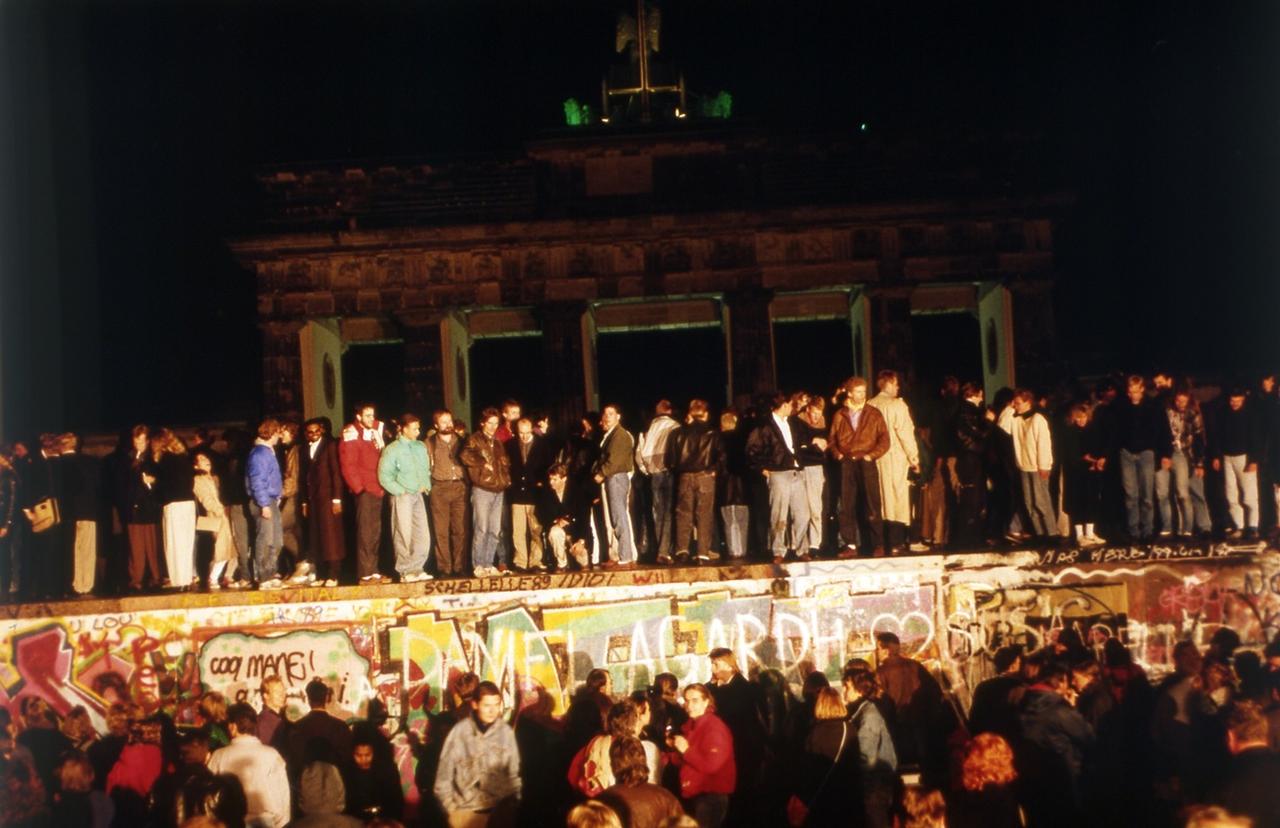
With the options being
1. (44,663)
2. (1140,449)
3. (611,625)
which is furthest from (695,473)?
(44,663)

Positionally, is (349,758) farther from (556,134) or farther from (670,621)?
(556,134)

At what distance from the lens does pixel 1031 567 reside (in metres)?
18.0

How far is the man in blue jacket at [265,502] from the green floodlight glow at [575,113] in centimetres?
1136

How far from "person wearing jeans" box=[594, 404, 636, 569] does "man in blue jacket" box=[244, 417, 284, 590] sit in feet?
12.4

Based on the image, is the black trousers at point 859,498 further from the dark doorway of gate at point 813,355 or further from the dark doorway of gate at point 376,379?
the dark doorway of gate at point 376,379

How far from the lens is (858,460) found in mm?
18125

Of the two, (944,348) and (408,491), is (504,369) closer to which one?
(944,348)

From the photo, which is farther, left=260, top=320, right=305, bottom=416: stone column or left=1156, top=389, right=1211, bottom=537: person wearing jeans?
left=260, top=320, right=305, bottom=416: stone column

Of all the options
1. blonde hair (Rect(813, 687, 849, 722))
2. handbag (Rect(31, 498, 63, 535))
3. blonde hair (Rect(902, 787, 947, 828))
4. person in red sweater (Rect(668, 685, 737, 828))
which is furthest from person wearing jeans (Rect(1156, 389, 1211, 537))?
handbag (Rect(31, 498, 63, 535))

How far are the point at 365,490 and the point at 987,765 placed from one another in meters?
8.58

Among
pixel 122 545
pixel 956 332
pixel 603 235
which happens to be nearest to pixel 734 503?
pixel 122 545

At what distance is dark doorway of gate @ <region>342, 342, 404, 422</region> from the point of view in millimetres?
29703

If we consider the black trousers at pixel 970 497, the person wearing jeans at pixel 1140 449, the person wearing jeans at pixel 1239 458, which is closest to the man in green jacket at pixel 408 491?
the black trousers at pixel 970 497

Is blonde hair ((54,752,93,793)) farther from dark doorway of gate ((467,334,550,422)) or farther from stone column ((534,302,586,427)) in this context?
dark doorway of gate ((467,334,550,422))
